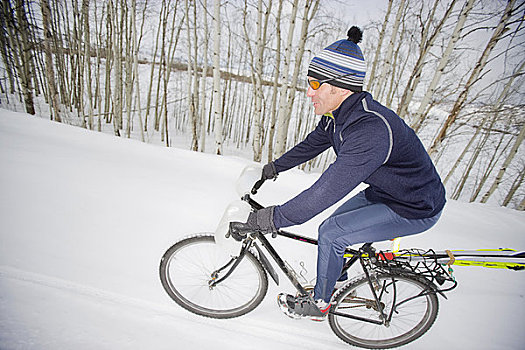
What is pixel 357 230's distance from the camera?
1399 mm

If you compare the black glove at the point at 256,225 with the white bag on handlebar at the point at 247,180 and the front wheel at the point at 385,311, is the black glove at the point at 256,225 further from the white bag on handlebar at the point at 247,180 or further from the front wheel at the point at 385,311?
the front wheel at the point at 385,311

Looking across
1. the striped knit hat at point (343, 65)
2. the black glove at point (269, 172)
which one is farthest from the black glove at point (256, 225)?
the striped knit hat at point (343, 65)

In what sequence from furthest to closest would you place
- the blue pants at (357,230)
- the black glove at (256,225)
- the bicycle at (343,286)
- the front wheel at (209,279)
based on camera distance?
the front wheel at (209,279) → the bicycle at (343,286) → the blue pants at (357,230) → the black glove at (256,225)

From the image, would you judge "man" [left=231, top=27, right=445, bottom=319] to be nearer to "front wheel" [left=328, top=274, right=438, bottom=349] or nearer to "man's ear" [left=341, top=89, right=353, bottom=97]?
"man's ear" [left=341, top=89, right=353, bottom=97]

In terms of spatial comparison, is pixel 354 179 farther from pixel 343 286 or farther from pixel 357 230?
pixel 343 286

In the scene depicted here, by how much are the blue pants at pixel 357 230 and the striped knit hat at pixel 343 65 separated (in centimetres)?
80

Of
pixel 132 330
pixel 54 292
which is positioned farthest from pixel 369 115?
pixel 54 292

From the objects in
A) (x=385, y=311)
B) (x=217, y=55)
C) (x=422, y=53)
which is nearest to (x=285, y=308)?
(x=385, y=311)

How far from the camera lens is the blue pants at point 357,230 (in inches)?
55.0

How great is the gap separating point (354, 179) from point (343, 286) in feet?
3.18

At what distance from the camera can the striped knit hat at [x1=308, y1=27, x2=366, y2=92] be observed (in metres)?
1.17

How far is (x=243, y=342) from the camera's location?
5.07 ft

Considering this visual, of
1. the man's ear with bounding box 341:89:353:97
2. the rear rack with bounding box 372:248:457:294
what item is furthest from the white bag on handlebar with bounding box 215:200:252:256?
the rear rack with bounding box 372:248:457:294

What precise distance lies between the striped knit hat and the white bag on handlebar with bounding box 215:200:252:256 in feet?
2.91
